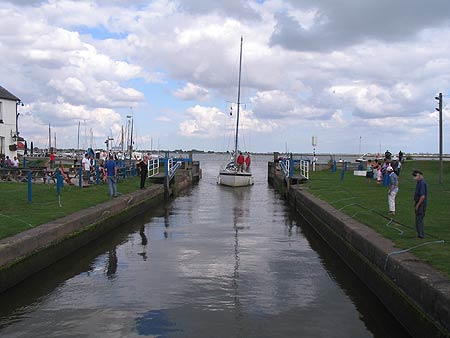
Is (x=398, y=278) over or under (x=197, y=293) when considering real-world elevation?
over

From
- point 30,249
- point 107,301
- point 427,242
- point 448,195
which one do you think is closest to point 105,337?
point 107,301

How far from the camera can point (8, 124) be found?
3747 centimetres

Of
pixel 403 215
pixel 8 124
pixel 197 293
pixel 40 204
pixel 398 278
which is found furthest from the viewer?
pixel 8 124

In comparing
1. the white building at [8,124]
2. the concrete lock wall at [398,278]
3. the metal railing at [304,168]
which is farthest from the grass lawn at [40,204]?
the metal railing at [304,168]

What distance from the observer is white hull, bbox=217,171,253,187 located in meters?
40.3

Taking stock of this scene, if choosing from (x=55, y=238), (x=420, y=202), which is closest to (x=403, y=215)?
(x=420, y=202)

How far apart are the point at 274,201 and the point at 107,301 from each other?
73.5 feet

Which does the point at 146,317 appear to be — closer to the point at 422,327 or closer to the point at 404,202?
the point at 422,327

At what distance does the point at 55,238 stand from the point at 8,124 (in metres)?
27.1

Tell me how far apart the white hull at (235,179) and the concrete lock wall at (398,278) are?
932 inches

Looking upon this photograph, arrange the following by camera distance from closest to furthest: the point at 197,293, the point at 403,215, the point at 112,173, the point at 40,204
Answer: the point at 197,293, the point at 403,215, the point at 40,204, the point at 112,173

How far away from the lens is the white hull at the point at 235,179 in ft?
132

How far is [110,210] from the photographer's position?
1922 centimetres

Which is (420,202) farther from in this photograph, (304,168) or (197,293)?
(304,168)
